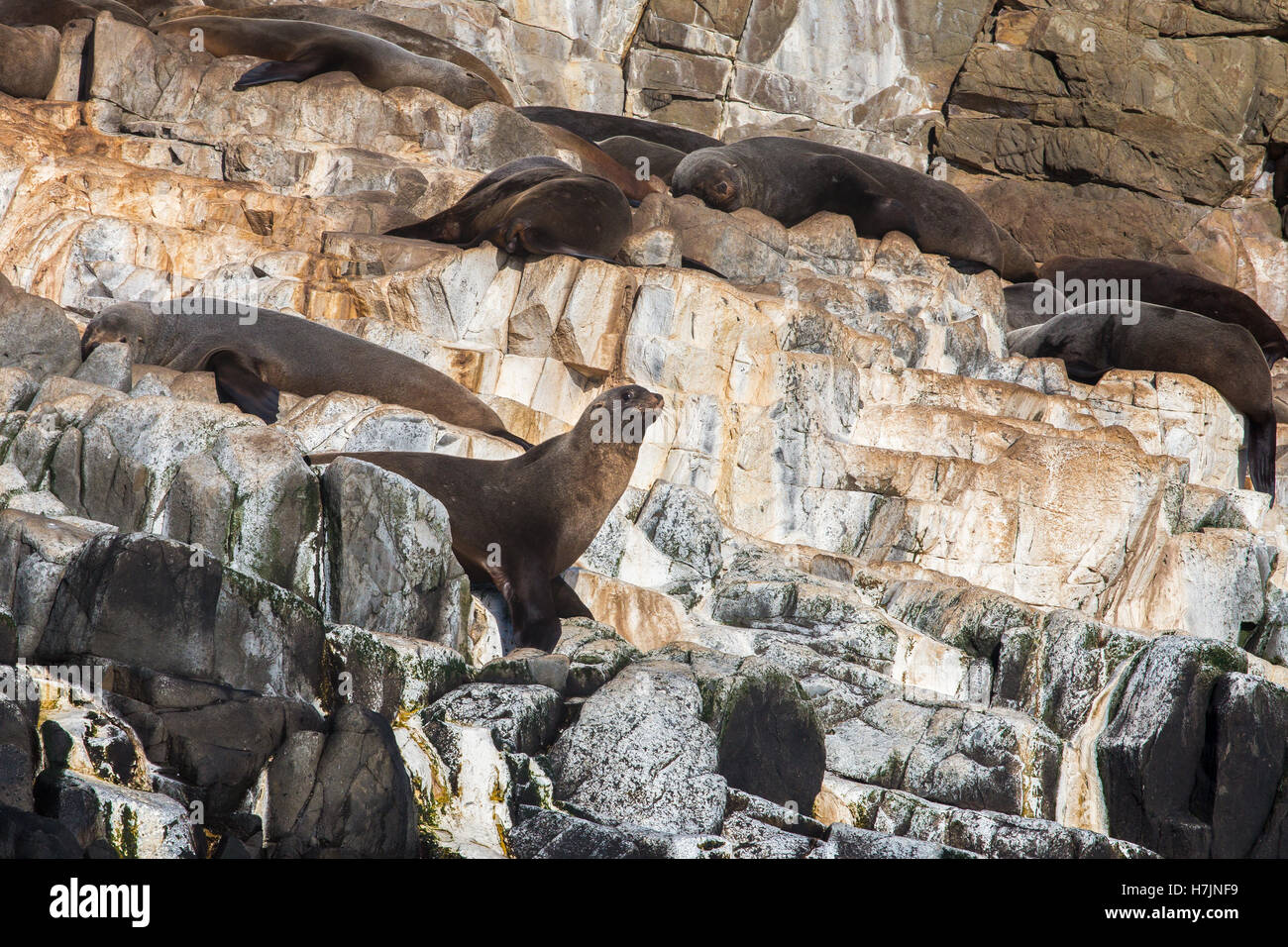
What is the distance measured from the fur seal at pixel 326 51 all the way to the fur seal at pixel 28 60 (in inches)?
60.1

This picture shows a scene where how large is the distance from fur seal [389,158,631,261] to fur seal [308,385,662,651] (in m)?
3.81

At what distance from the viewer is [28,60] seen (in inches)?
557

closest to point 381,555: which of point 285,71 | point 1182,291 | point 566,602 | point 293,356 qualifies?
point 566,602

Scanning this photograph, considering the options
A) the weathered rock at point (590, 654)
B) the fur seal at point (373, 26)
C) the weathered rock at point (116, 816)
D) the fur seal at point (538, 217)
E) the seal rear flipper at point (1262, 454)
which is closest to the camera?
the weathered rock at point (116, 816)

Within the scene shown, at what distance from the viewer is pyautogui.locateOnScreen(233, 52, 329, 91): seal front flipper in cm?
1466

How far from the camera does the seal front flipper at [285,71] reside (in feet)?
48.1

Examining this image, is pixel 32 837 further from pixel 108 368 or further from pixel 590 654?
pixel 108 368

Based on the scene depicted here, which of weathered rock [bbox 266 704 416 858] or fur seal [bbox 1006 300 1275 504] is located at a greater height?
fur seal [bbox 1006 300 1275 504]

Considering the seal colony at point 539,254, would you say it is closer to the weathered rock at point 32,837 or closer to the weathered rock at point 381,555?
the weathered rock at point 381,555

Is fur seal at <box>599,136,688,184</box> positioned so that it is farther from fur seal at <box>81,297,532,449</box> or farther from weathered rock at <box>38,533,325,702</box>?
weathered rock at <box>38,533,325,702</box>

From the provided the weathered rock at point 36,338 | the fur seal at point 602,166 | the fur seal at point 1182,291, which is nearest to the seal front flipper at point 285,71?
the fur seal at point 602,166

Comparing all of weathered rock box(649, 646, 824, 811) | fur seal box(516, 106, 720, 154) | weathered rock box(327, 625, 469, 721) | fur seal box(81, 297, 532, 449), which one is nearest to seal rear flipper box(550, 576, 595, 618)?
weathered rock box(649, 646, 824, 811)
